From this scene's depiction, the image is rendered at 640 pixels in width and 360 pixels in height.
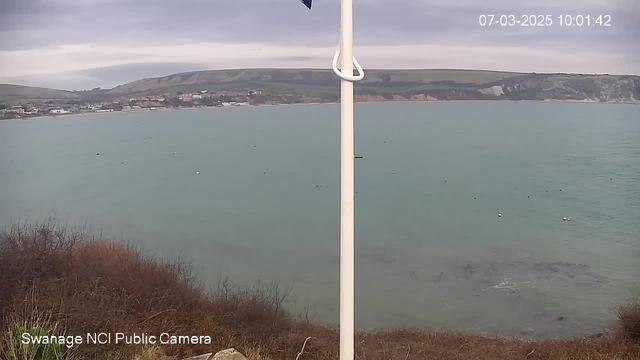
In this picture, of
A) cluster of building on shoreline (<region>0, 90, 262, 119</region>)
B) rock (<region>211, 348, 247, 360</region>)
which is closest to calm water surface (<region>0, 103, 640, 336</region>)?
cluster of building on shoreline (<region>0, 90, 262, 119</region>)

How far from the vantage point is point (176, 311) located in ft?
21.0

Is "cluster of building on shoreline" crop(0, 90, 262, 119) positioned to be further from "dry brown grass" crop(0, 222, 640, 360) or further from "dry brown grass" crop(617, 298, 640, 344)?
"dry brown grass" crop(617, 298, 640, 344)

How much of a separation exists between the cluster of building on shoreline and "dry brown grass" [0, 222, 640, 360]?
6.47 feet

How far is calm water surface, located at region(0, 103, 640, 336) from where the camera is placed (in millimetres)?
9773

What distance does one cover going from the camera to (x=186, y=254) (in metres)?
9.77

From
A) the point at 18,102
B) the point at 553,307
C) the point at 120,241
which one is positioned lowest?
the point at 553,307

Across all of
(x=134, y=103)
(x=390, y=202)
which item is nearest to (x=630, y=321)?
(x=390, y=202)

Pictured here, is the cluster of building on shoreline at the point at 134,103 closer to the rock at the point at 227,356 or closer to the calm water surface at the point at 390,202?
the calm water surface at the point at 390,202

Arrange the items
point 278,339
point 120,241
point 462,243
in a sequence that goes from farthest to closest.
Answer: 1. point 462,243
2. point 120,241
3. point 278,339

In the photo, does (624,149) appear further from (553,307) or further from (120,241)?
(120,241)

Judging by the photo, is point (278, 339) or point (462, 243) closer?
point (278, 339)

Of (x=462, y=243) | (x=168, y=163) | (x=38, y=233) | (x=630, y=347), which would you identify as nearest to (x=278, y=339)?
(x=38, y=233)

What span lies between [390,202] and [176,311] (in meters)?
6.56

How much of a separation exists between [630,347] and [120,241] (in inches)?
305
